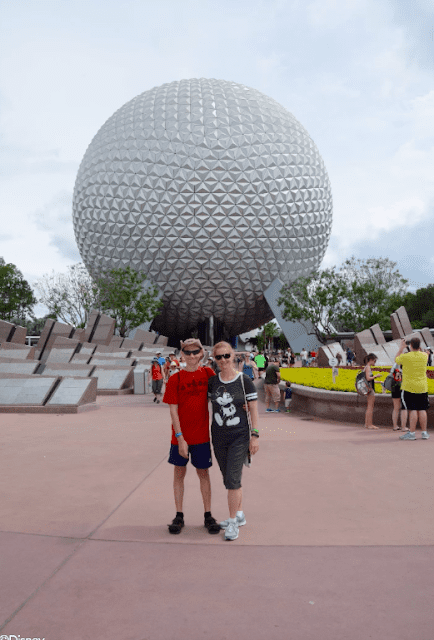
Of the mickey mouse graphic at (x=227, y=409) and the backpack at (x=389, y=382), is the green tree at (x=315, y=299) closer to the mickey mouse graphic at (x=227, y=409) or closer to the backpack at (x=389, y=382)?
the backpack at (x=389, y=382)

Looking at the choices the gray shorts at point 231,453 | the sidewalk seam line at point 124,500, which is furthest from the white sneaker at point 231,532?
the sidewalk seam line at point 124,500

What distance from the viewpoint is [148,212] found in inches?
1615

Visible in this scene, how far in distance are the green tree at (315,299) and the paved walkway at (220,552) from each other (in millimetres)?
32695

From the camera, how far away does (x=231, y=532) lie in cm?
423

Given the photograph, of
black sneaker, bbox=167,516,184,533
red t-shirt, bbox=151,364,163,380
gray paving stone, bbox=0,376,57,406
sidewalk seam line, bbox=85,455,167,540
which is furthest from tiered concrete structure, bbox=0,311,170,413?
black sneaker, bbox=167,516,184,533

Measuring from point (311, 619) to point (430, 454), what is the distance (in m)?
5.11

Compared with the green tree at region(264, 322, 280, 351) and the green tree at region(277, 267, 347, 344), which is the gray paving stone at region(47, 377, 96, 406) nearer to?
the green tree at region(277, 267, 347, 344)

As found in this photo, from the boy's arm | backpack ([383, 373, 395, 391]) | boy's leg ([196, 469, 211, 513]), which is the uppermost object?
backpack ([383, 373, 395, 391])

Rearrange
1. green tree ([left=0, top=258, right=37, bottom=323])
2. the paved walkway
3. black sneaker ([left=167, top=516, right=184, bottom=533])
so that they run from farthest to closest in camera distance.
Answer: green tree ([left=0, top=258, right=37, bottom=323]) < black sneaker ([left=167, top=516, right=184, bottom=533]) < the paved walkway

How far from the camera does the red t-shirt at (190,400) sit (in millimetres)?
4734

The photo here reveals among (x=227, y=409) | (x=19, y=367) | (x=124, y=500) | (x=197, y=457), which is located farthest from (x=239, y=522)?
(x=19, y=367)

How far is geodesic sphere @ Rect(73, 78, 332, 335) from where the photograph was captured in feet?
133

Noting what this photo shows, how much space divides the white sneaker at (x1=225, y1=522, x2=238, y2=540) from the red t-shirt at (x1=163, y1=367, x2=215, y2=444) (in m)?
0.75

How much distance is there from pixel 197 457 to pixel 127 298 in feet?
118
